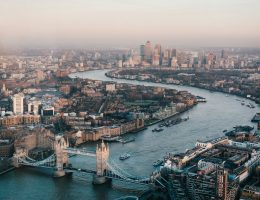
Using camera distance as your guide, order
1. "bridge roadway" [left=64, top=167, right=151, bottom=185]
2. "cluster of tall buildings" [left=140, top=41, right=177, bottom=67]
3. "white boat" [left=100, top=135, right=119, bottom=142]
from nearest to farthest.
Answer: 1. "bridge roadway" [left=64, top=167, right=151, bottom=185]
2. "white boat" [left=100, top=135, right=119, bottom=142]
3. "cluster of tall buildings" [left=140, top=41, right=177, bottom=67]

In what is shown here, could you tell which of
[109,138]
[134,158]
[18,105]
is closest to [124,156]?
[134,158]

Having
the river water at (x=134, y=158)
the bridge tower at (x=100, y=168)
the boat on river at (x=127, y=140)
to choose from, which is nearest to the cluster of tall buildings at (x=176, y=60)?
the river water at (x=134, y=158)

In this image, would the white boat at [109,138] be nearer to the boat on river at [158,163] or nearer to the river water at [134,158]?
the river water at [134,158]

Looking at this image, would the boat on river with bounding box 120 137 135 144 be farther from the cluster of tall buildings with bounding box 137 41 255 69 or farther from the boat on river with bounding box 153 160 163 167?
the cluster of tall buildings with bounding box 137 41 255 69

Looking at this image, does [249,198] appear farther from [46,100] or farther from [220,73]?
[220,73]

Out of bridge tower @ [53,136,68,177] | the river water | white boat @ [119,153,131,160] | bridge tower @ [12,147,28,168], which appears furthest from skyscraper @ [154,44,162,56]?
bridge tower @ [53,136,68,177]

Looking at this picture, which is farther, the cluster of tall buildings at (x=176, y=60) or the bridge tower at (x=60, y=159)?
the cluster of tall buildings at (x=176, y=60)
